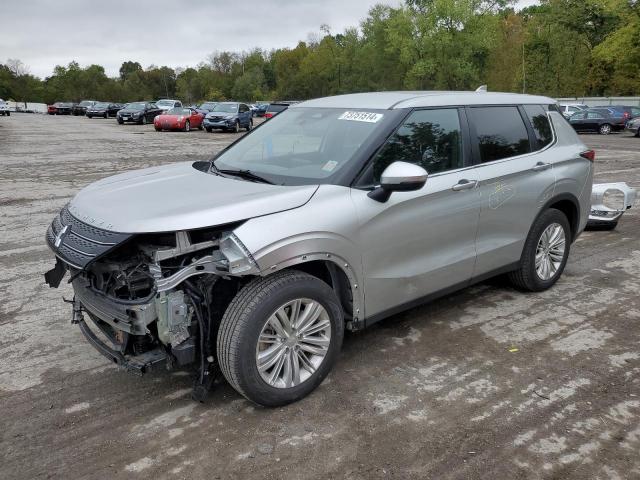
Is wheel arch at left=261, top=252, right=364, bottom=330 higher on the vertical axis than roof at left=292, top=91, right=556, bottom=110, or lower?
lower

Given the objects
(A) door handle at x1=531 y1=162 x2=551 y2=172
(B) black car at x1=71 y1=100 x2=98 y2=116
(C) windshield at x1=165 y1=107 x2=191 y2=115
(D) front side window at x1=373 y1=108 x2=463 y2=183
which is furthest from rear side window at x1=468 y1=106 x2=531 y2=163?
(B) black car at x1=71 y1=100 x2=98 y2=116

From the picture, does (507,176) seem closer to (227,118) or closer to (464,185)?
(464,185)

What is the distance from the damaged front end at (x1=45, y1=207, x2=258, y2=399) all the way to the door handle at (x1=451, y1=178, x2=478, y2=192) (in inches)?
68.5

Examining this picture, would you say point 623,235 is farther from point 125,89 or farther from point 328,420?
point 125,89

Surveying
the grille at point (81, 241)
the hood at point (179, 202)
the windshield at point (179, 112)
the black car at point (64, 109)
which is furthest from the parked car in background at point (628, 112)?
the black car at point (64, 109)

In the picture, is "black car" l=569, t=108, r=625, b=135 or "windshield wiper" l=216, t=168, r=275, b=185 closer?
"windshield wiper" l=216, t=168, r=275, b=185

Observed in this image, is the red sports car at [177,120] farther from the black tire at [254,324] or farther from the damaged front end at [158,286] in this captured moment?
the black tire at [254,324]

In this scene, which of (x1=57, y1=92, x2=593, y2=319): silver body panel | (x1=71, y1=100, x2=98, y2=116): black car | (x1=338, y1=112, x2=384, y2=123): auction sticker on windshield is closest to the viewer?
(x1=57, y1=92, x2=593, y2=319): silver body panel

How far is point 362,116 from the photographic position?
396 cm

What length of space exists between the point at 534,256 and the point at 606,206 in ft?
10.7

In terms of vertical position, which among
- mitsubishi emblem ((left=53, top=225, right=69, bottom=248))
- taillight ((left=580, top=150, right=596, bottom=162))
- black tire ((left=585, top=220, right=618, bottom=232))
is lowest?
black tire ((left=585, top=220, right=618, bottom=232))

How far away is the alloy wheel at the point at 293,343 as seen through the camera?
3.17 meters

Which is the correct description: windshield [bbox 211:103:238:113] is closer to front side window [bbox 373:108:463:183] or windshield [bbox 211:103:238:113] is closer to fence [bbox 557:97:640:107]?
front side window [bbox 373:108:463:183]

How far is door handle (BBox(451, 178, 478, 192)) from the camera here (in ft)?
13.2
